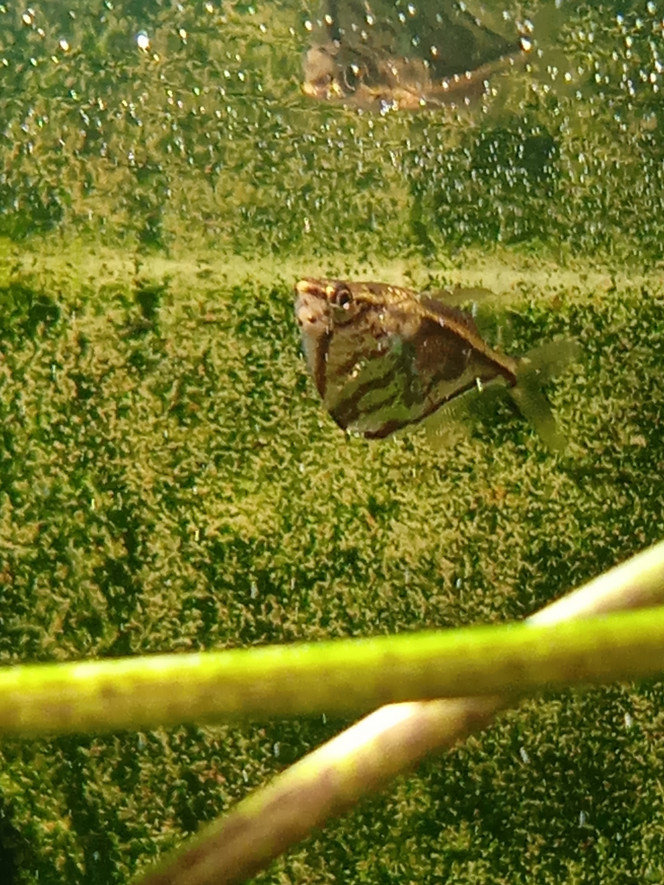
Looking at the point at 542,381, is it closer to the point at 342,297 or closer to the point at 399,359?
the point at 399,359

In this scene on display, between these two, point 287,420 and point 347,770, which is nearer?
point 347,770

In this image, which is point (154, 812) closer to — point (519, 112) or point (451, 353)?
point (451, 353)

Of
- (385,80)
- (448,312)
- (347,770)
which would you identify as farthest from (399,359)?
(347,770)

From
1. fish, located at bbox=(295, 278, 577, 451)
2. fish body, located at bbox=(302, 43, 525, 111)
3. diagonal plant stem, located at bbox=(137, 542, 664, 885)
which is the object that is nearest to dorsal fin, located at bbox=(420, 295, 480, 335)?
fish, located at bbox=(295, 278, 577, 451)

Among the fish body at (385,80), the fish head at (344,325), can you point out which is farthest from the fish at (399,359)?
the fish body at (385,80)

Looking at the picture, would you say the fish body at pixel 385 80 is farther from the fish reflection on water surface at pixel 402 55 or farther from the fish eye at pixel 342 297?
the fish eye at pixel 342 297
